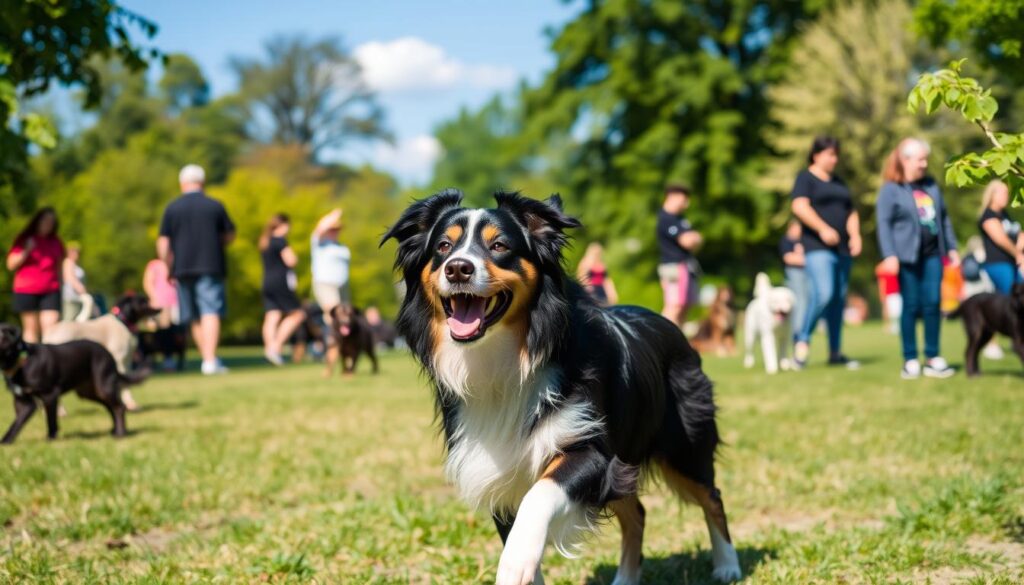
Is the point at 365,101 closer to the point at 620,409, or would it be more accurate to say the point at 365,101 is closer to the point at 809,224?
the point at 809,224

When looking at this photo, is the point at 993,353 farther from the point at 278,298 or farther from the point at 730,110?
the point at 730,110

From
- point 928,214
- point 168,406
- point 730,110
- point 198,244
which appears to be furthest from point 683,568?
point 730,110

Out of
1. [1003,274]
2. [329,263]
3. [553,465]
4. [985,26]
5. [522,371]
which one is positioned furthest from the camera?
[329,263]

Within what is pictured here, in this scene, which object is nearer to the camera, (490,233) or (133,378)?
(490,233)

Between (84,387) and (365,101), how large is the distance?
185ft

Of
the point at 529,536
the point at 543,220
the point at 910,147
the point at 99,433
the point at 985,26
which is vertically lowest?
the point at 99,433

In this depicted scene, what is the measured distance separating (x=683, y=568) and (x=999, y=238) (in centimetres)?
704

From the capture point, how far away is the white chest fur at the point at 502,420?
10.9ft

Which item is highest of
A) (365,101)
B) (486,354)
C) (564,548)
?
(365,101)

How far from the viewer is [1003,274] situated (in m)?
10.6

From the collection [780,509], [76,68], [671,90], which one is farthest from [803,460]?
[671,90]

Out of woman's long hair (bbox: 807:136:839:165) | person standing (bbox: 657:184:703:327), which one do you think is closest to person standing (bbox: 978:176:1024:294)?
woman's long hair (bbox: 807:136:839:165)

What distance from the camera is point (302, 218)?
42.7 m

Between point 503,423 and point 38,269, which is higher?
point 38,269
